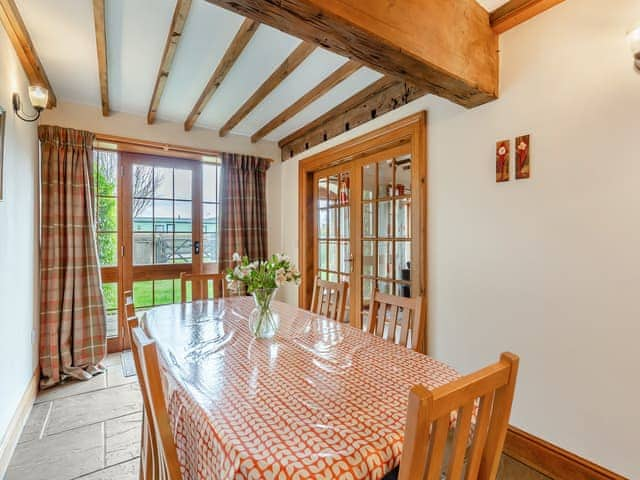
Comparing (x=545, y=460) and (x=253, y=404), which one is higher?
(x=253, y=404)

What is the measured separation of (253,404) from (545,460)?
1.75 metres

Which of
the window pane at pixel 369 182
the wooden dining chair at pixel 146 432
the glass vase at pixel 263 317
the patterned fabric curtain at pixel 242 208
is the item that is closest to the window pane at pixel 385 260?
the window pane at pixel 369 182

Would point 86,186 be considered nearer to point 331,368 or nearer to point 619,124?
point 331,368

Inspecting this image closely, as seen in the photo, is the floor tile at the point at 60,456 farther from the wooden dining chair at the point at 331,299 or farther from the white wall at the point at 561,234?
the white wall at the point at 561,234

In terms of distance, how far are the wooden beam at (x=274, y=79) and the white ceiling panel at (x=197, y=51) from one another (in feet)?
1.37

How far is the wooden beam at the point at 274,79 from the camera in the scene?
2.17m

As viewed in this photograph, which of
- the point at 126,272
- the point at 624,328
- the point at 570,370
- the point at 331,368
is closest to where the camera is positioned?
the point at 331,368

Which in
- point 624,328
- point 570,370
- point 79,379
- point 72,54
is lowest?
point 79,379

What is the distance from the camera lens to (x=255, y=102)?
2.98m

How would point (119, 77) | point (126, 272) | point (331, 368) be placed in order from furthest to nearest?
point (126, 272), point (119, 77), point (331, 368)

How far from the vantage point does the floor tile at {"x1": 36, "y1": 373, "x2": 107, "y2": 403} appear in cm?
257

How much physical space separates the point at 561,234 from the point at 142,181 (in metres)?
3.84

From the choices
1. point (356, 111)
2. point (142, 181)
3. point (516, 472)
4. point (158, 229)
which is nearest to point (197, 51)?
point (356, 111)

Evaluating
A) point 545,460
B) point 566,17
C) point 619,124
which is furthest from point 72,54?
point 545,460
